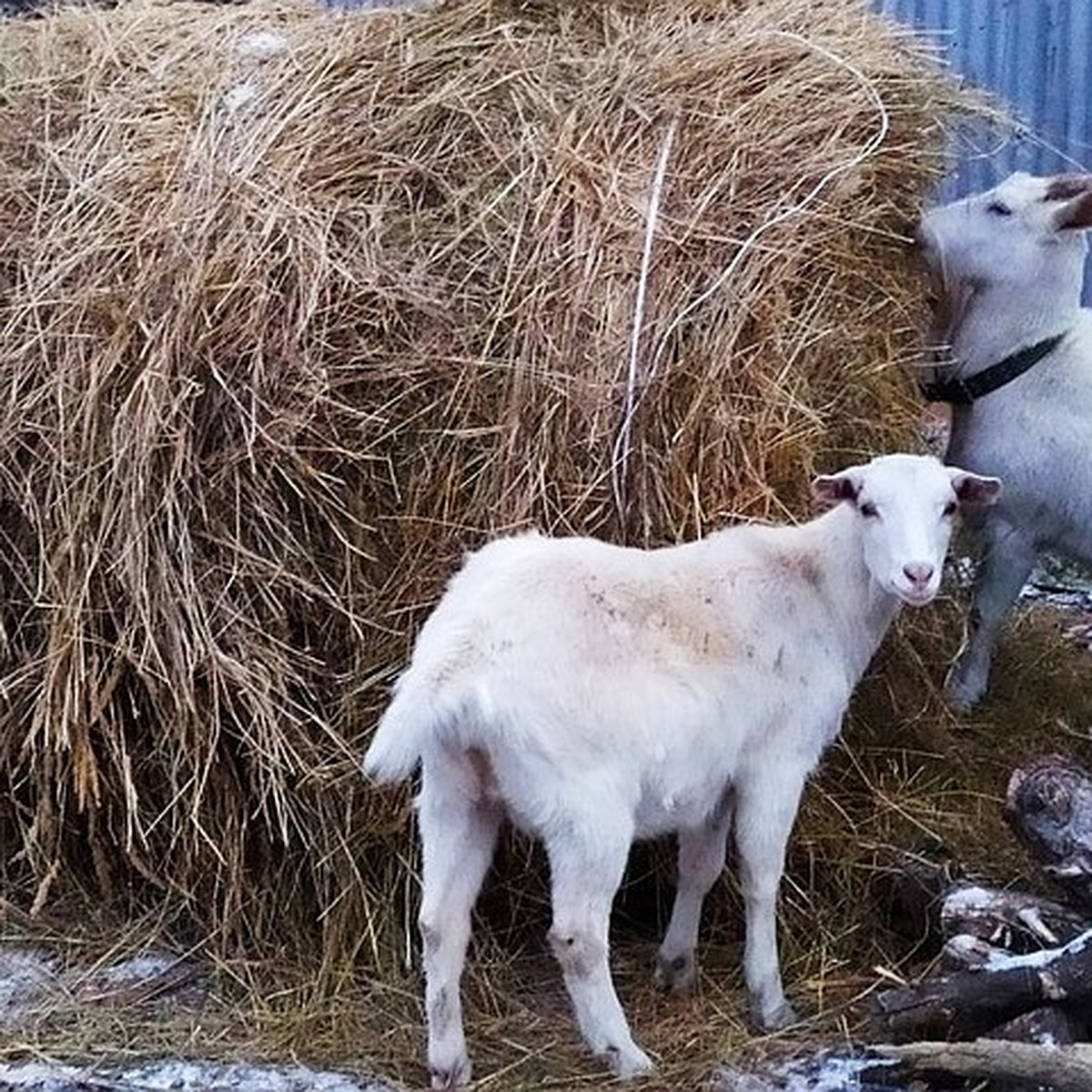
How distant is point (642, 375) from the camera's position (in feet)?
13.8

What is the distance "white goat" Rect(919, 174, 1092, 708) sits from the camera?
486cm

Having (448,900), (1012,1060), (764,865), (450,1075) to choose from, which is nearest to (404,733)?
(448,900)

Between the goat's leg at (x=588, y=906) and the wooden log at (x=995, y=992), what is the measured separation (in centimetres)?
52

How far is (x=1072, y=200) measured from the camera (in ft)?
15.9

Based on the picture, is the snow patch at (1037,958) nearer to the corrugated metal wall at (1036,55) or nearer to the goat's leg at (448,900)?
the goat's leg at (448,900)

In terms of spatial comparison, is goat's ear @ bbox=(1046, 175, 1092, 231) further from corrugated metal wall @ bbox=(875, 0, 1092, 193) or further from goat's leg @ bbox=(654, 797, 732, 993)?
corrugated metal wall @ bbox=(875, 0, 1092, 193)

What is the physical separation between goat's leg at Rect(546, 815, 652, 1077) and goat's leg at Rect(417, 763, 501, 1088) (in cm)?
17

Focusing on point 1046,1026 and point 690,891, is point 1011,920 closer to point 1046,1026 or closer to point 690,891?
point 1046,1026

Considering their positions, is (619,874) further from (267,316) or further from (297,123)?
(297,123)

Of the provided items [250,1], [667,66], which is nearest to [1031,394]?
[667,66]

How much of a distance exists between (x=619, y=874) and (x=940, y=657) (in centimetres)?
166

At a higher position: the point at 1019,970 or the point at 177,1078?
the point at 1019,970

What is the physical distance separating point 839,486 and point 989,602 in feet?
4.12

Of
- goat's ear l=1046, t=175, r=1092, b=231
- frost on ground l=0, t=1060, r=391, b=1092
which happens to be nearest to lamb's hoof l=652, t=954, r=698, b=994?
frost on ground l=0, t=1060, r=391, b=1092
